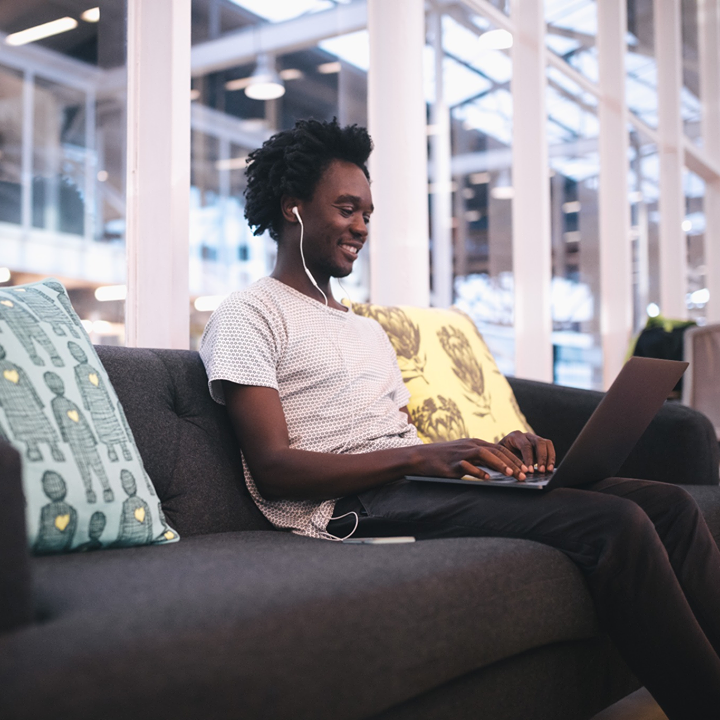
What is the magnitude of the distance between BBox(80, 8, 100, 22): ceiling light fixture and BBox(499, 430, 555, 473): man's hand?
1.43m

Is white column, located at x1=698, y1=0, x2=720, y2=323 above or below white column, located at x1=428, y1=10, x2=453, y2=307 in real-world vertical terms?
Answer: above

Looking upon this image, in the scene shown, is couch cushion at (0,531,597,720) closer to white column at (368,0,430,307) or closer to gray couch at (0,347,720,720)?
gray couch at (0,347,720,720)

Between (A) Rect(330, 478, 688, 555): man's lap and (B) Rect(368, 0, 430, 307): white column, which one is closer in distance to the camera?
(A) Rect(330, 478, 688, 555): man's lap

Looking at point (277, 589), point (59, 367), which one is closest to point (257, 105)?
point (59, 367)

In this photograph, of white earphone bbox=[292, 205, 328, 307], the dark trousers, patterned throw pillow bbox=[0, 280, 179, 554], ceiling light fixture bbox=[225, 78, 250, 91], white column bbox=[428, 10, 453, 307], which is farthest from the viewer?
white column bbox=[428, 10, 453, 307]

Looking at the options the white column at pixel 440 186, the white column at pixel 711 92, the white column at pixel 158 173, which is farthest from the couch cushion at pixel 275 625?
the white column at pixel 711 92

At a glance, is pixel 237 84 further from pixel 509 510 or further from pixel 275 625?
pixel 275 625

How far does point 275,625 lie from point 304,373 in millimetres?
813

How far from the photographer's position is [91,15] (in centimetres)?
203

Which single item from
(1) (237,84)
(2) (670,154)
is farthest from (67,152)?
(2) (670,154)

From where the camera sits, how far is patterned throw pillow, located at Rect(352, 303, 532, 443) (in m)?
1.98

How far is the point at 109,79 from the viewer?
207 centimetres

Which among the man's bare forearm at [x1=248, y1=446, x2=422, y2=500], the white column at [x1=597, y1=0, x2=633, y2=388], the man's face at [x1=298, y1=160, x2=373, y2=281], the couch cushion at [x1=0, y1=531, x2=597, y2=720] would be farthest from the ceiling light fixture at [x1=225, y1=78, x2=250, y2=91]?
the white column at [x1=597, y1=0, x2=633, y2=388]

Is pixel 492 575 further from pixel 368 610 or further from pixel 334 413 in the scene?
pixel 334 413
